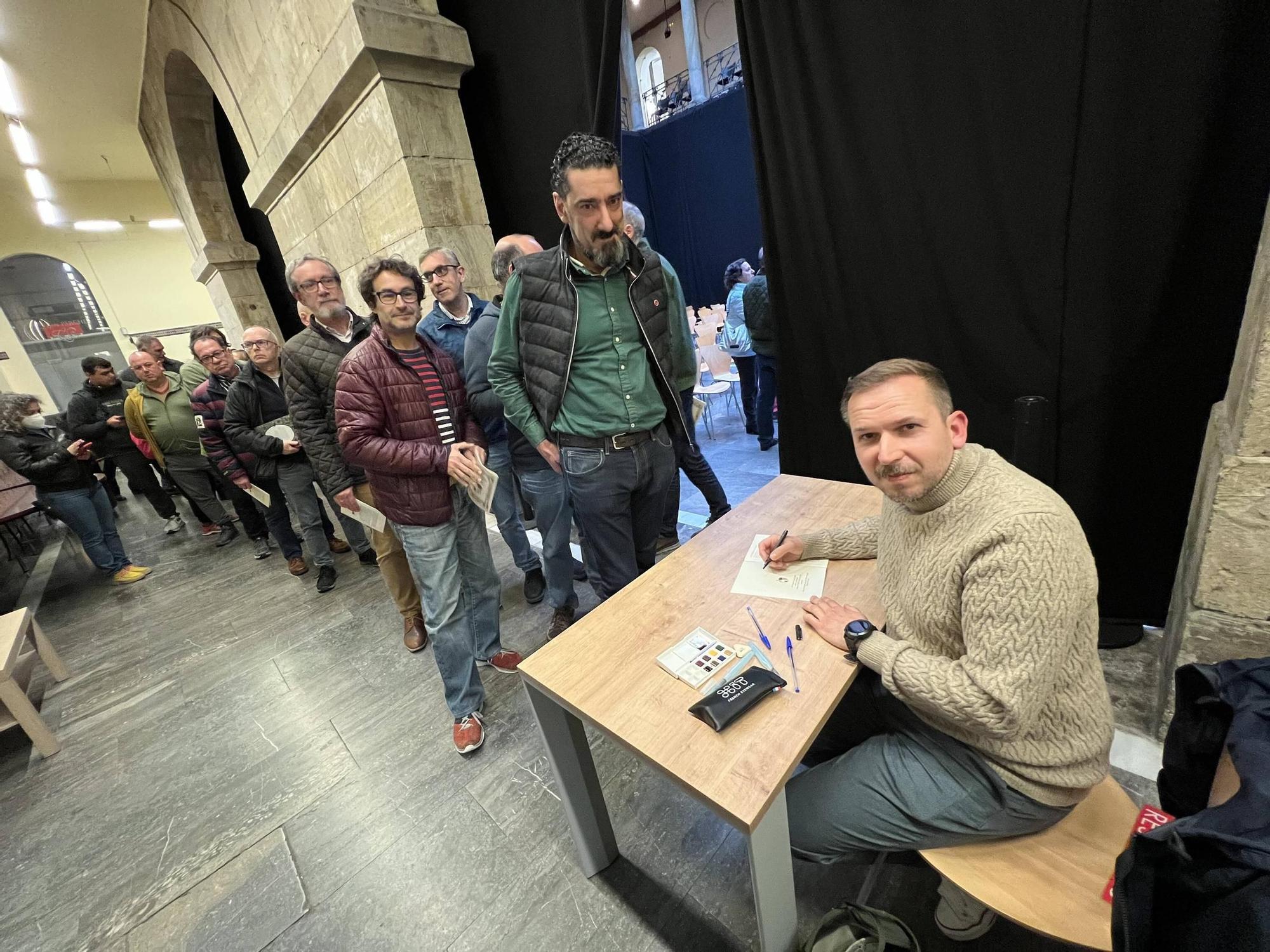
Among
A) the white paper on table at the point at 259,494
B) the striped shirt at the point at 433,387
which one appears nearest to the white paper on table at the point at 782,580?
the striped shirt at the point at 433,387

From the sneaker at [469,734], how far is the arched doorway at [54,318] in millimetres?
12497

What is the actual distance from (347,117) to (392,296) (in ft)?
8.23

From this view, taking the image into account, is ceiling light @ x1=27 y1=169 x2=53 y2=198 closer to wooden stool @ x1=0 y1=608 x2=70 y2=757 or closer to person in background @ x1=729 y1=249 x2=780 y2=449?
wooden stool @ x1=0 y1=608 x2=70 y2=757

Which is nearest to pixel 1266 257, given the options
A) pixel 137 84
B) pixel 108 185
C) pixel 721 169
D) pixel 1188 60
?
pixel 1188 60

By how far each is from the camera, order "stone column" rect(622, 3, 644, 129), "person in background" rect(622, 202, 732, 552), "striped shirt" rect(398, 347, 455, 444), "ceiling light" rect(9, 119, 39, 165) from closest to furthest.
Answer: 1. "striped shirt" rect(398, 347, 455, 444)
2. "person in background" rect(622, 202, 732, 552)
3. "ceiling light" rect(9, 119, 39, 165)
4. "stone column" rect(622, 3, 644, 129)

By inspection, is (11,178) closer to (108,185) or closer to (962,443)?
(108,185)

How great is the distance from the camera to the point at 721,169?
22.9 feet

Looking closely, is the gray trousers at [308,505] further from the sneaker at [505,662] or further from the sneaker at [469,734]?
the sneaker at [469,734]

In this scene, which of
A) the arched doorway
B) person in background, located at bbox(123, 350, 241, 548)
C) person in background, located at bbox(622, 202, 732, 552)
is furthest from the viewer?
the arched doorway

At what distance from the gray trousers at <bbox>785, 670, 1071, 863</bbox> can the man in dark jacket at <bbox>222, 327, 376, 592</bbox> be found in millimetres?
3031

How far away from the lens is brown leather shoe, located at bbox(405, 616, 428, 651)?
8.20ft

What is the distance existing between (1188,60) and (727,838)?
8.00 feet

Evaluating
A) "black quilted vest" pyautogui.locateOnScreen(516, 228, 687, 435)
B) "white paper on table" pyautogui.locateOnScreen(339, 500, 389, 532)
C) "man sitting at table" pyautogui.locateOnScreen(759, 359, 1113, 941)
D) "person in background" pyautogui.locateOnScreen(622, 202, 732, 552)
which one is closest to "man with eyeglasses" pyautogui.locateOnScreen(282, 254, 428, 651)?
"white paper on table" pyautogui.locateOnScreen(339, 500, 389, 532)

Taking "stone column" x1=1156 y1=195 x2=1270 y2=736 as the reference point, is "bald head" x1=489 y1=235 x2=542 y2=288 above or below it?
above
